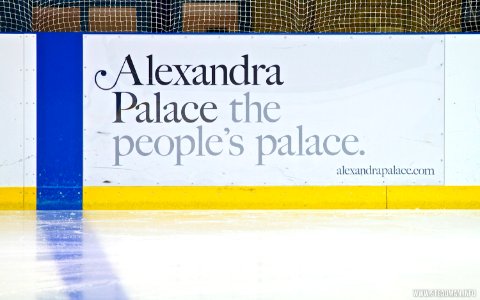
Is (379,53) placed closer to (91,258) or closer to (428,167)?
(428,167)

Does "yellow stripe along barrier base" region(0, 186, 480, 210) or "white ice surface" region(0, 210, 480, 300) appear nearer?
"white ice surface" region(0, 210, 480, 300)

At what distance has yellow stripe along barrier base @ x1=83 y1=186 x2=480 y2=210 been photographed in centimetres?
600

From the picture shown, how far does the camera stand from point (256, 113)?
604cm

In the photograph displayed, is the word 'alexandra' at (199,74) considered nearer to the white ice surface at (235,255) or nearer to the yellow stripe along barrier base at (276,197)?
the yellow stripe along barrier base at (276,197)

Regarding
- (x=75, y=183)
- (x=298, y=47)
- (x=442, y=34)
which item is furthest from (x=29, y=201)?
(x=442, y=34)

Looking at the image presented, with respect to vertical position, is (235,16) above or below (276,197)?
above

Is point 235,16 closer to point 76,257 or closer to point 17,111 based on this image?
point 17,111

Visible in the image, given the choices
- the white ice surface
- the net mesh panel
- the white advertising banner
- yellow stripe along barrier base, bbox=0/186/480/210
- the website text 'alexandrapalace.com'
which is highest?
the net mesh panel

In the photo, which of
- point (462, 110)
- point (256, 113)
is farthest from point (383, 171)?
point (256, 113)

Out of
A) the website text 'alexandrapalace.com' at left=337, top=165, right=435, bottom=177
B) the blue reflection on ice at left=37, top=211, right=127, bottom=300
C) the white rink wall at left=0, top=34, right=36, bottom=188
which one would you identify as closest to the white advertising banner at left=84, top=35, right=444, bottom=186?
the website text 'alexandrapalace.com' at left=337, top=165, right=435, bottom=177

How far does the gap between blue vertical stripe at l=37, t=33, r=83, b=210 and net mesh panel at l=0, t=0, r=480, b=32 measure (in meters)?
0.52

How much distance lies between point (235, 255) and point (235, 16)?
134 inches

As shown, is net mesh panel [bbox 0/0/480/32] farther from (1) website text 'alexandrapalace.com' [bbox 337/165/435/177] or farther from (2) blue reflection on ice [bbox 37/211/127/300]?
(2) blue reflection on ice [bbox 37/211/127/300]

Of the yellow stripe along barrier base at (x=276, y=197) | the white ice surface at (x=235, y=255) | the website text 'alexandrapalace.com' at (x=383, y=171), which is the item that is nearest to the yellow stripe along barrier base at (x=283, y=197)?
the yellow stripe along barrier base at (x=276, y=197)
